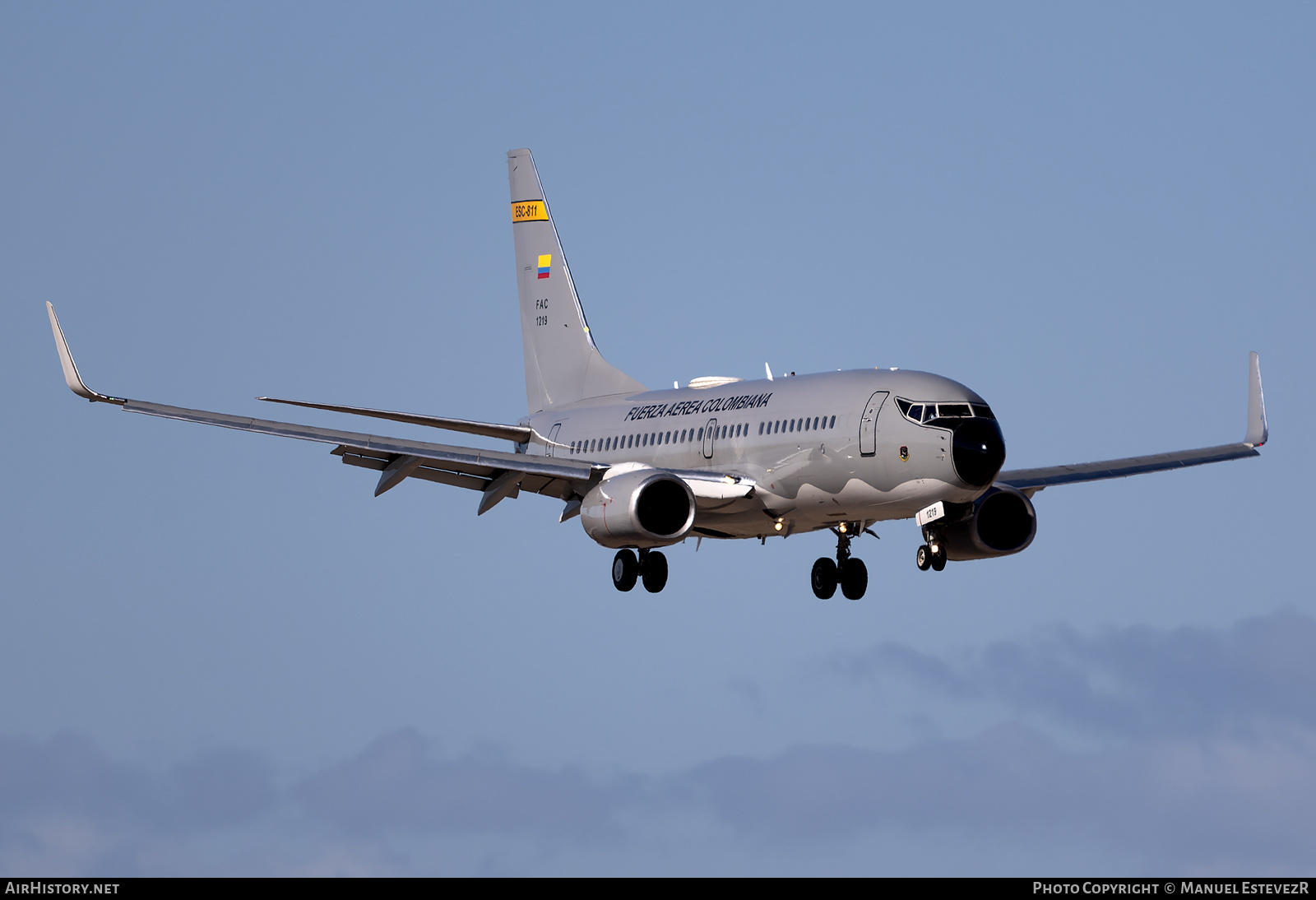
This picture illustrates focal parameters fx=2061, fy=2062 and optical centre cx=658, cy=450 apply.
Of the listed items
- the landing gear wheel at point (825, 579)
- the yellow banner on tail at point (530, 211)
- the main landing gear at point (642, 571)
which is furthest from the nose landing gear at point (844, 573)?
the yellow banner on tail at point (530, 211)

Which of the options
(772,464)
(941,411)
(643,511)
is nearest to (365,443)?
(643,511)

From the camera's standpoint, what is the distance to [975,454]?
46344mm

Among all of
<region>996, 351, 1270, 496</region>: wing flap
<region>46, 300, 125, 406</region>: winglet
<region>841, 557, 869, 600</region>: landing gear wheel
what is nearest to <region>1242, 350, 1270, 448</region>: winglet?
<region>996, 351, 1270, 496</region>: wing flap

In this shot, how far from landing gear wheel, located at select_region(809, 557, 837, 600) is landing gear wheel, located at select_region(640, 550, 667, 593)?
402cm

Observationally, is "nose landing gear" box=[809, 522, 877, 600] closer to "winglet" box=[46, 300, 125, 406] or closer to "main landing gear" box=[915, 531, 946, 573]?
"main landing gear" box=[915, 531, 946, 573]

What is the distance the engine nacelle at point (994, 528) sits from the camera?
169 feet

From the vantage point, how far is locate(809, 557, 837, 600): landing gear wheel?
5309 cm

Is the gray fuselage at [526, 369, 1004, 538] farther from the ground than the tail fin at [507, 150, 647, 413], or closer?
closer

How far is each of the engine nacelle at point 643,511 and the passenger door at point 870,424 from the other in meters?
4.88

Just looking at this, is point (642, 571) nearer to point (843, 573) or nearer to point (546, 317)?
point (843, 573)

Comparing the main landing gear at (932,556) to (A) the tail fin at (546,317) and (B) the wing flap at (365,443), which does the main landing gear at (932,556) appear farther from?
(A) the tail fin at (546,317)

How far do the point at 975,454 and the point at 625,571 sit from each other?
1062 cm
